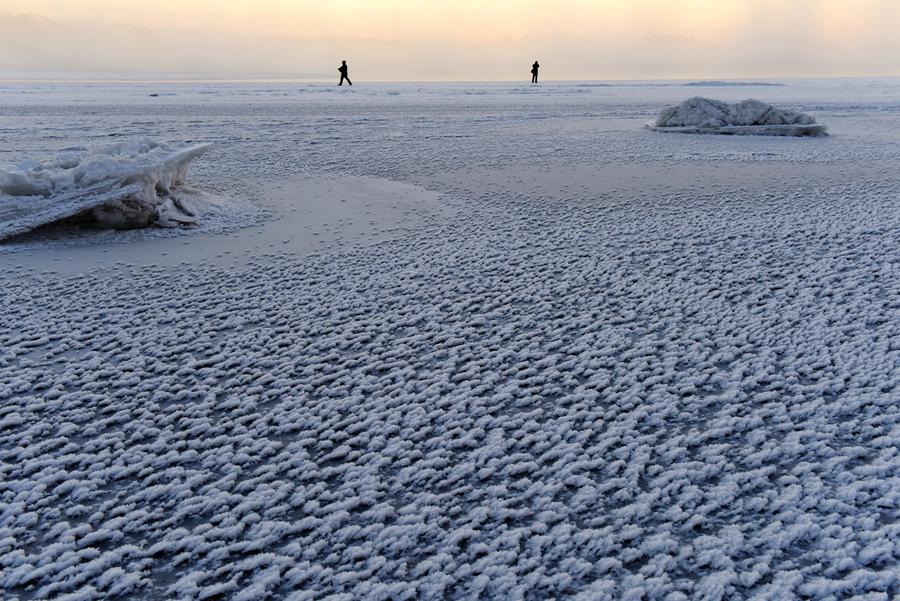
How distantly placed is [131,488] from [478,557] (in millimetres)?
1296

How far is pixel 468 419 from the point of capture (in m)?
2.76

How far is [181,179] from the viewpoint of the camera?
653 cm

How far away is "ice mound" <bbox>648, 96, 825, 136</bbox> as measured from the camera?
13.3 metres

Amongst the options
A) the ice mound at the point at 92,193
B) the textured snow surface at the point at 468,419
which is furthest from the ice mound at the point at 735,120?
the ice mound at the point at 92,193

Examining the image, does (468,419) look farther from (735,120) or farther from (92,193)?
(735,120)

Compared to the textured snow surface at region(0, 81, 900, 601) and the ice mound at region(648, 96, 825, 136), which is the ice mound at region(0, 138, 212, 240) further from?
the ice mound at region(648, 96, 825, 136)

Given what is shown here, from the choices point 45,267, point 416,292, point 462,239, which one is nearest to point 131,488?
point 416,292

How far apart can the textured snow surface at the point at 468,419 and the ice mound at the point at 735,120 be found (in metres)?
8.71

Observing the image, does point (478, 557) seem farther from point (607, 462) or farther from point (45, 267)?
point (45, 267)

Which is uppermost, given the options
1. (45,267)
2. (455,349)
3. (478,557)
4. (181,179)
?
(181,179)

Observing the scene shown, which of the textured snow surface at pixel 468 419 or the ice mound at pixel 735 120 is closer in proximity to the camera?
the textured snow surface at pixel 468 419

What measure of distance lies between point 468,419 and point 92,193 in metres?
4.46

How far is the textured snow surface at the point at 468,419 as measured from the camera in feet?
6.43

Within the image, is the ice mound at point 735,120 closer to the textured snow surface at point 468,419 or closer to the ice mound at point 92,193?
the textured snow surface at point 468,419
